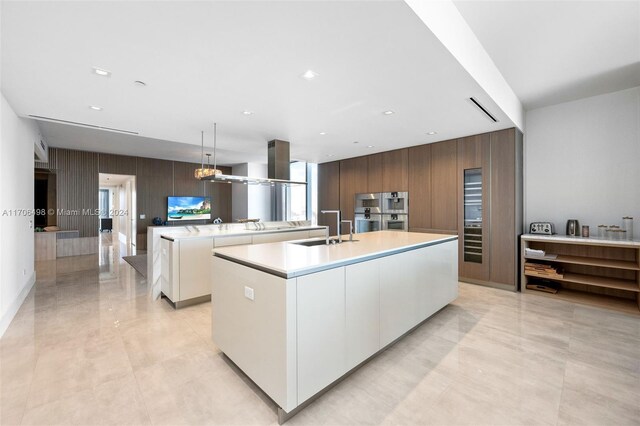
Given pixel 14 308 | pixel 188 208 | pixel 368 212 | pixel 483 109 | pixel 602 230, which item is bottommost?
pixel 14 308

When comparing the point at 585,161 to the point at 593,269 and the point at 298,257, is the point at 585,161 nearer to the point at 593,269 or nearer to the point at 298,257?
the point at 593,269

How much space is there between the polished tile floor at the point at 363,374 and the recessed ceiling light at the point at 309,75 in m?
2.40

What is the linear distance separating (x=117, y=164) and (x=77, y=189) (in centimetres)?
111

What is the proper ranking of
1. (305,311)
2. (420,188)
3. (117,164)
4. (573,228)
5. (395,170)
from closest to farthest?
(305,311) < (573,228) < (420,188) < (395,170) < (117,164)

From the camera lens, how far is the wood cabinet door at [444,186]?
15.2 feet

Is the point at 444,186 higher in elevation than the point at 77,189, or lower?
lower

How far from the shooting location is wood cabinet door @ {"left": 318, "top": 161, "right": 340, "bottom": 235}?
675 cm

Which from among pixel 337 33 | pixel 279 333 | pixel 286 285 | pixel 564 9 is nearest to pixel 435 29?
pixel 337 33

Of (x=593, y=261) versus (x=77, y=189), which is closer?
(x=593, y=261)

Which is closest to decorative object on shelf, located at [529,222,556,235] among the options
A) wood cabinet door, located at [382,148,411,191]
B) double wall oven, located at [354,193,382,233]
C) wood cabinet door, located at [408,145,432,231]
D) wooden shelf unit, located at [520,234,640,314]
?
wooden shelf unit, located at [520,234,640,314]

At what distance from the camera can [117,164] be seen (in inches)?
301

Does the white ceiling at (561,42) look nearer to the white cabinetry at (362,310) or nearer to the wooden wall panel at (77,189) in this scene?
the white cabinetry at (362,310)

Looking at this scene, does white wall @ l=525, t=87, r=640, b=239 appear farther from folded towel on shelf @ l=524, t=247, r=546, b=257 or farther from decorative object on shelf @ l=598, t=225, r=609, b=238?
folded towel on shelf @ l=524, t=247, r=546, b=257

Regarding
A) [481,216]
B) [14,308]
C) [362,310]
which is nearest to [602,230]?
[481,216]
